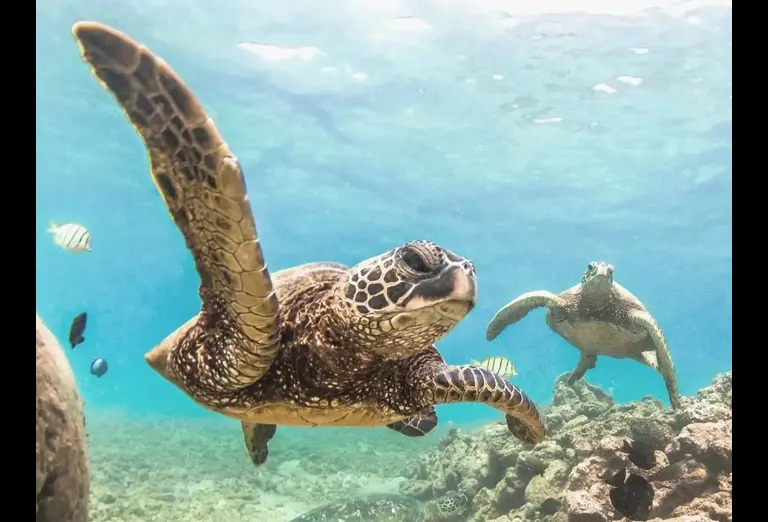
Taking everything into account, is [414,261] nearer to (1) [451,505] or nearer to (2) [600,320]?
(1) [451,505]

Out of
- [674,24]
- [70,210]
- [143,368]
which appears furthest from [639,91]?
[143,368]

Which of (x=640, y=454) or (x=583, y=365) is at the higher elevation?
(x=640, y=454)

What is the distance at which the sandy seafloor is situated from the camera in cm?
707

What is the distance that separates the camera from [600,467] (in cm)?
445

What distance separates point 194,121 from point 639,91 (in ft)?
61.1

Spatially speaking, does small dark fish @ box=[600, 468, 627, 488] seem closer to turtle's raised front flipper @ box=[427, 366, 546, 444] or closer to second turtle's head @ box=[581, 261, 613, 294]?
turtle's raised front flipper @ box=[427, 366, 546, 444]

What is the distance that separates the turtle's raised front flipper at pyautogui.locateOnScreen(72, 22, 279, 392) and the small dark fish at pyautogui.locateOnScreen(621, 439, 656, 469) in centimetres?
344

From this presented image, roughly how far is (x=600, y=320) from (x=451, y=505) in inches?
147

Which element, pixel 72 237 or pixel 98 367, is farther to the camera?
pixel 98 367

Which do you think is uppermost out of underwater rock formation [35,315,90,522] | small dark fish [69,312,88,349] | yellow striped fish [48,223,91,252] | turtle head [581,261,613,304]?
underwater rock formation [35,315,90,522]

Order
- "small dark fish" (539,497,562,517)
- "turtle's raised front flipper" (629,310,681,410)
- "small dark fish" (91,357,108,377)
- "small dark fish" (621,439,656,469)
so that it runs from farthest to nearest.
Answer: "small dark fish" (91,357,108,377), "turtle's raised front flipper" (629,310,681,410), "small dark fish" (539,497,562,517), "small dark fish" (621,439,656,469)

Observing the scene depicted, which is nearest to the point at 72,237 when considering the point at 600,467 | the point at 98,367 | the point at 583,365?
the point at 98,367

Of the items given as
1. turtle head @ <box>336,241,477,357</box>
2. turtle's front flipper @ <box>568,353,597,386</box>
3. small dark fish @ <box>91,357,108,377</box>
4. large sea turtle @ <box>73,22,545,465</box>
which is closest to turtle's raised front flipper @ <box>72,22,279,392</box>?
large sea turtle @ <box>73,22,545,465</box>

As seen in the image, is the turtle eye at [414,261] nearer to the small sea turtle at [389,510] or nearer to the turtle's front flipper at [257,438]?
the turtle's front flipper at [257,438]
